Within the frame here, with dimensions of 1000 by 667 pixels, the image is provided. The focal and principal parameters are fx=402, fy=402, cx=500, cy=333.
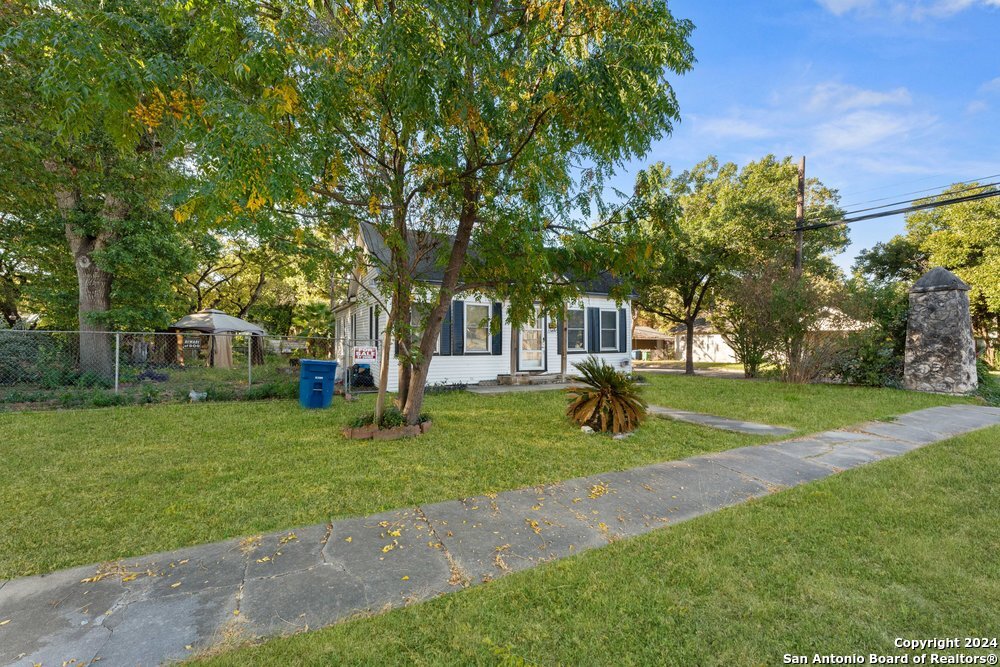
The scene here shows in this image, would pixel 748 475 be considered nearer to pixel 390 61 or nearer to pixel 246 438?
pixel 390 61

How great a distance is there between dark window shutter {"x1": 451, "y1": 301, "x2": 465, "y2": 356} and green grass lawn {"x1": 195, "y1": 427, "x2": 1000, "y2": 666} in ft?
25.9

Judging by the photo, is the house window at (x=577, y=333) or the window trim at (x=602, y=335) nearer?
the house window at (x=577, y=333)

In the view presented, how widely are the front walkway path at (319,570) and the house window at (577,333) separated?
8613mm

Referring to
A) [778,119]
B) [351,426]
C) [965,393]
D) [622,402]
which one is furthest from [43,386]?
[965,393]

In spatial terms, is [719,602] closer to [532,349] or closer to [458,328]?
[458,328]

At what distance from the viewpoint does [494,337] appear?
11.1 meters

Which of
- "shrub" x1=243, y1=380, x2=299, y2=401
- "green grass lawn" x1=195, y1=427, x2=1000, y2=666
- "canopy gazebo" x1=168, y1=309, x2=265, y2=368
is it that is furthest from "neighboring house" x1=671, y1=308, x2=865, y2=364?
"canopy gazebo" x1=168, y1=309, x2=265, y2=368

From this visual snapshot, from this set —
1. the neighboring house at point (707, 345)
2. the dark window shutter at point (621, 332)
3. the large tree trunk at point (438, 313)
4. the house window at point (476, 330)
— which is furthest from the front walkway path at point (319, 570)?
the neighboring house at point (707, 345)

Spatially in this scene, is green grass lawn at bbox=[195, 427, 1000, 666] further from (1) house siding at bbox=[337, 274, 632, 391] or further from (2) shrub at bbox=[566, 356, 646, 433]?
(1) house siding at bbox=[337, 274, 632, 391]

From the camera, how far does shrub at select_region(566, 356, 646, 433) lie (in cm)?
582

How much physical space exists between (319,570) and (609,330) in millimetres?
11747

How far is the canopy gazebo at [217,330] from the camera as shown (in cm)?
1415

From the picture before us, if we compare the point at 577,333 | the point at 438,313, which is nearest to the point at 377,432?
the point at 438,313

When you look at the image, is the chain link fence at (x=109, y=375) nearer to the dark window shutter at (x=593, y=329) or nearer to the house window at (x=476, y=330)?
the house window at (x=476, y=330)
